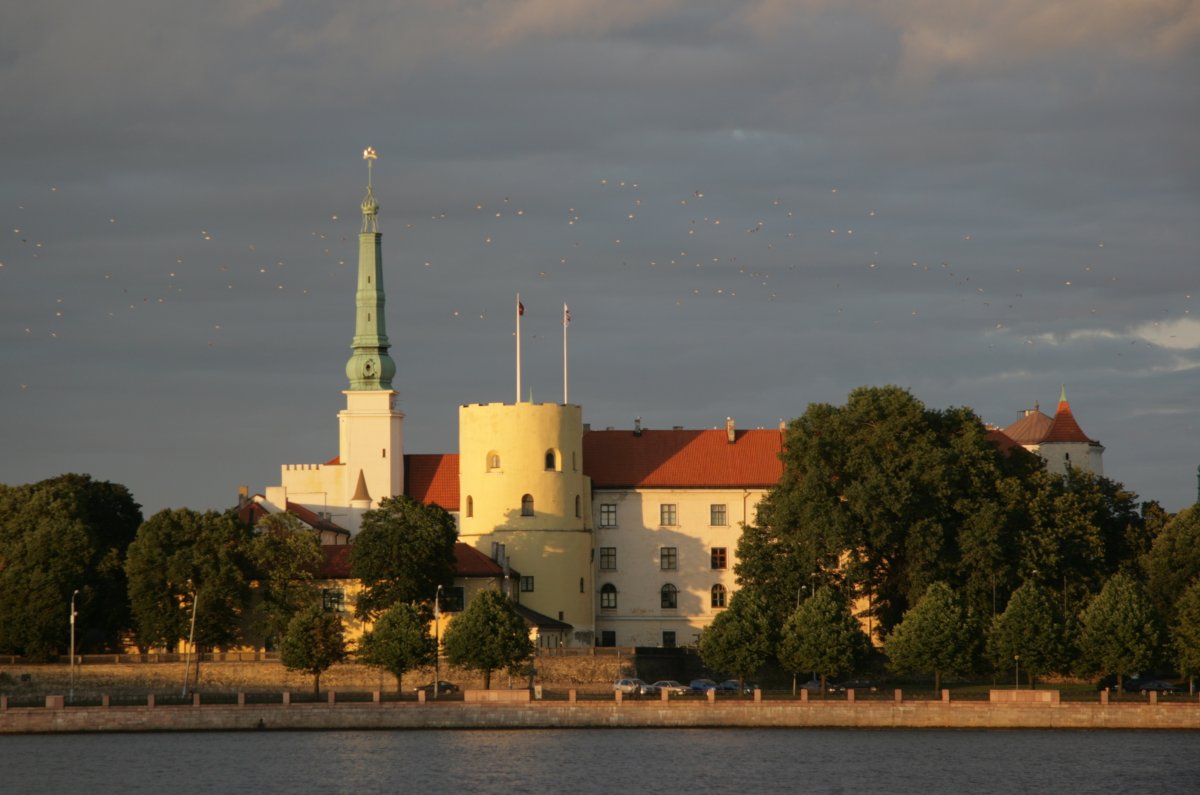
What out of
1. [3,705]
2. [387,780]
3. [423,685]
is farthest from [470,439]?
[387,780]

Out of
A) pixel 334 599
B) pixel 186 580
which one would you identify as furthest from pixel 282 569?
pixel 186 580

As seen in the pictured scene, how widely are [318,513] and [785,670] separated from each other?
→ 28674 mm

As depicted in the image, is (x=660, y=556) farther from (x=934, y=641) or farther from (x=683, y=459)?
(x=934, y=641)

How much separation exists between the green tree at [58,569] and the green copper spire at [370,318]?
15153 mm

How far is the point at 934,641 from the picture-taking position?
9344cm

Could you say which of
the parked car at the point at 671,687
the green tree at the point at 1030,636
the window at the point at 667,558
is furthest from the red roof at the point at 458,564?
the green tree at the point at 1030,636

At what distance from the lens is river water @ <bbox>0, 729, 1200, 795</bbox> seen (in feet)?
235

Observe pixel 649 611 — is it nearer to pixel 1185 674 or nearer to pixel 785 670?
pixel 785 670

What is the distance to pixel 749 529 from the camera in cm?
10762

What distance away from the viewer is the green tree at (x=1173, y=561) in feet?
333

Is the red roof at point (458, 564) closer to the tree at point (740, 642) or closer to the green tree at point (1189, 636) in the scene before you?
the tree at point (740, 642)

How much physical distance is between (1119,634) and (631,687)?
800 inches

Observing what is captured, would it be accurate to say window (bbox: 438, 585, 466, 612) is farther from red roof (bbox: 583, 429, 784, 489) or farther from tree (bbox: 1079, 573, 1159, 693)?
tree (bbox: 1079, 573, 1159, 693)

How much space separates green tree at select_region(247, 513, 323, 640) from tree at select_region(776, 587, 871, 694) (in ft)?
73.4
